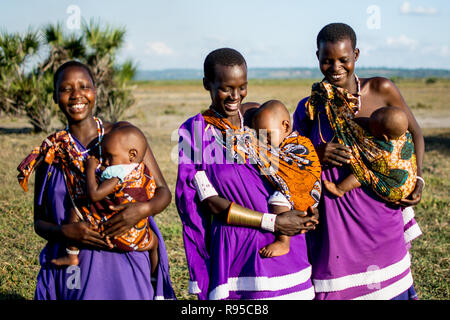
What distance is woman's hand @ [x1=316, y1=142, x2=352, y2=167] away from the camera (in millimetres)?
A: 2680

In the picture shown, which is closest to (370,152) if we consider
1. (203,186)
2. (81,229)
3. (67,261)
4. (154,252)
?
(203,186)

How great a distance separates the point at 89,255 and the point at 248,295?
0.88 m

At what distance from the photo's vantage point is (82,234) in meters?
2.35

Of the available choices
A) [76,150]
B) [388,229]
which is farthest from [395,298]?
[76,150]

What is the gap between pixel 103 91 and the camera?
1484 cm

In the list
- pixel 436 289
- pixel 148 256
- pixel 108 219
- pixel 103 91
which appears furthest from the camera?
pixel 103 91

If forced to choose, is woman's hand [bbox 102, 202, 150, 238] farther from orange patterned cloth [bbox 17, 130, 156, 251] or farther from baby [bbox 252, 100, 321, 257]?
baby [bbox 252, 100, 321, 257]

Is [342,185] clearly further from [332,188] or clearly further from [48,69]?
[48,69]

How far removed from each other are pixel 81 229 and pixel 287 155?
1.14m

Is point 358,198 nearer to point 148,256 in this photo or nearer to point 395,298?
point 395,298

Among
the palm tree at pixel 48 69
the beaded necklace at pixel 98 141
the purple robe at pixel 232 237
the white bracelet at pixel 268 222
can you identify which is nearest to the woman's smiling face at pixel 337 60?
the purple robe at pixel 232 237

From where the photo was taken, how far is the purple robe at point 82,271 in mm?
2418

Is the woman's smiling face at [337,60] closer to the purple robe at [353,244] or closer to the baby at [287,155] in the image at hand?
the purple robe at [353,244]

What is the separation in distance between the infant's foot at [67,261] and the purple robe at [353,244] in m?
1.38
